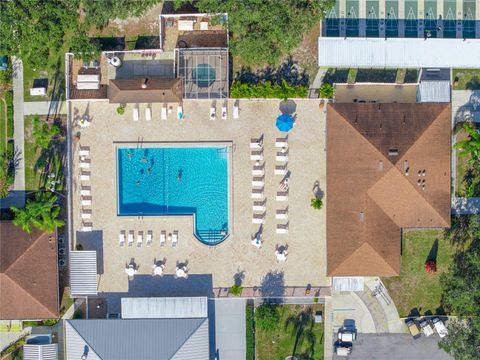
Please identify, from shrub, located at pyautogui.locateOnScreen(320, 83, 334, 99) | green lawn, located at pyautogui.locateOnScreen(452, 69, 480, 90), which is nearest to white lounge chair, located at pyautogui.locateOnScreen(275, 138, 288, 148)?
shrub, located at pyautogui.locateOnScreen(320, 83, 334, 99)

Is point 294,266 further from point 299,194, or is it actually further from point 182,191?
point 182,191

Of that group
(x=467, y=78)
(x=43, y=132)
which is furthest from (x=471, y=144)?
(x=43, y=132)

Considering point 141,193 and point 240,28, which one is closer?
point 240,28

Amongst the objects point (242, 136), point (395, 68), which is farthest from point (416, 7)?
point (242, 136)

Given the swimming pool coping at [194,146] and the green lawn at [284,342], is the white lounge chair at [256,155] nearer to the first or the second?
the swimming pool coping at [194,146]

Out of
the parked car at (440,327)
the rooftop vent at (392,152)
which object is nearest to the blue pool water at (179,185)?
the rooftop vent at (392,152)

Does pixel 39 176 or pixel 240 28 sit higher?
pixel 240 28

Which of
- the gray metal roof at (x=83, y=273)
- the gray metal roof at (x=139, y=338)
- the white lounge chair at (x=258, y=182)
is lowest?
the gray metal roof at (x=139, y=338)
